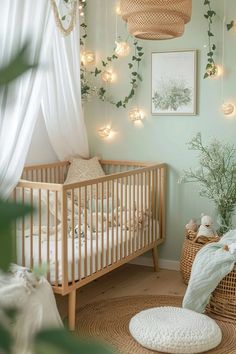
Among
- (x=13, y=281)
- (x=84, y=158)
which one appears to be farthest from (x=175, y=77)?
(x=13, y=281)

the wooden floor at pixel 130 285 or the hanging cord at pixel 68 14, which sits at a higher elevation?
the hanging cord at pixel 68 14

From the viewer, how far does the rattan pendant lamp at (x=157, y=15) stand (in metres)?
3.40

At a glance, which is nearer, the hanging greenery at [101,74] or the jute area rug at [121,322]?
the jute area rug at [121,322]

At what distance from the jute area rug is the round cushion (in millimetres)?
77

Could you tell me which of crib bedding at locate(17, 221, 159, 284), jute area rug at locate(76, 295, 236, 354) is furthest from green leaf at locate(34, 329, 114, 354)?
crib bedding at locate(17, 221, 159, 284)

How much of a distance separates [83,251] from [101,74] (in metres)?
1.90

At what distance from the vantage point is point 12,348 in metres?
0.17

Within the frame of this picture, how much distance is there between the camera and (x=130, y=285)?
4.12m

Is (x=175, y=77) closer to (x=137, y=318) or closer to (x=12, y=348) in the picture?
(x=137, y=318)

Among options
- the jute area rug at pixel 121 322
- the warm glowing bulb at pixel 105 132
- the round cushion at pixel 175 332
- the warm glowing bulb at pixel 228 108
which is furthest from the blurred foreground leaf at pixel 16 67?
the warm glowing bulb at pixel 105 132

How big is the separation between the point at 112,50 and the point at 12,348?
459cm

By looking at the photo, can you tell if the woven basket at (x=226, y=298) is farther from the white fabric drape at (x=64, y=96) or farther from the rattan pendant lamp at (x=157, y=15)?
the white fabric drape at (x=64, y=96)

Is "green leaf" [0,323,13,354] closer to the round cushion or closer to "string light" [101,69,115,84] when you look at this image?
the round cushion

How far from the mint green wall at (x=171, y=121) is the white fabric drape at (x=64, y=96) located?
37cm
